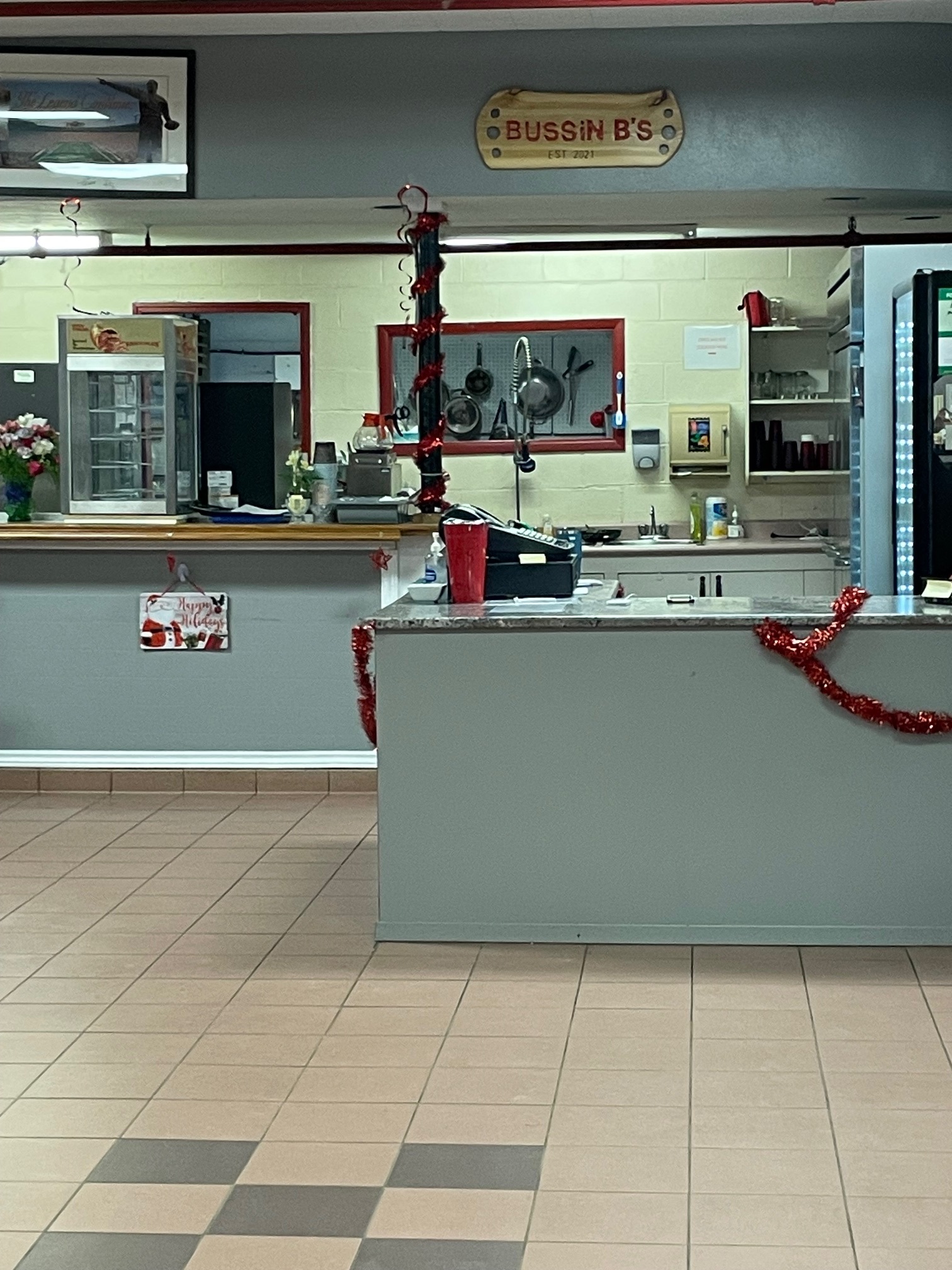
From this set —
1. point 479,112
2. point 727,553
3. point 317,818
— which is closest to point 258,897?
point 317,818

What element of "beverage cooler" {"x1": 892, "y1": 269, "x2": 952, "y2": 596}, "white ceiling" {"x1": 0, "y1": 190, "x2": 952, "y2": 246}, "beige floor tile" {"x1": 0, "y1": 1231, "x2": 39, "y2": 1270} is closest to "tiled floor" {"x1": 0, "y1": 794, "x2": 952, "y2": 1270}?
"beige floor tile" {"x1": 0, "y1": 1231, "x2": 39, "y2": 1270}

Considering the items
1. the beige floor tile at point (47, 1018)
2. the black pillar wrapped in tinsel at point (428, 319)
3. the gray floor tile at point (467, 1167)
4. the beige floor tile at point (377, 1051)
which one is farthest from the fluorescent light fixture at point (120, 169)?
the gray floor tile at point (467, 1167)

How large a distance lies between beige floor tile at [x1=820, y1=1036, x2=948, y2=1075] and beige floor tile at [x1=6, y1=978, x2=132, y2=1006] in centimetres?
191

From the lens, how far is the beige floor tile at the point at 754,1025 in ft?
13.6

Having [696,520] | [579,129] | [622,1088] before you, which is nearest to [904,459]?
[579,129]

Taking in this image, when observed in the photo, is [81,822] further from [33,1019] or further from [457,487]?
[457,487]

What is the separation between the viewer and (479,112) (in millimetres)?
6828

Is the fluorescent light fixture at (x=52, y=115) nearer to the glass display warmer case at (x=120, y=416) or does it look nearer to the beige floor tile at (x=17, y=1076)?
the glass display warmer case at (x=120, y=416)

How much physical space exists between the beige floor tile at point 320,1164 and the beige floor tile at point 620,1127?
1.22 feet

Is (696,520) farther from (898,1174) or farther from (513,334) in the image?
(898,1174)

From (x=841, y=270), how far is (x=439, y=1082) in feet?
16.8

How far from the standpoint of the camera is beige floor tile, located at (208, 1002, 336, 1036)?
4.25 meters

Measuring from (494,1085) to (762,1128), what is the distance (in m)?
0.64

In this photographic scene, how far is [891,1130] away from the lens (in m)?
3.53
